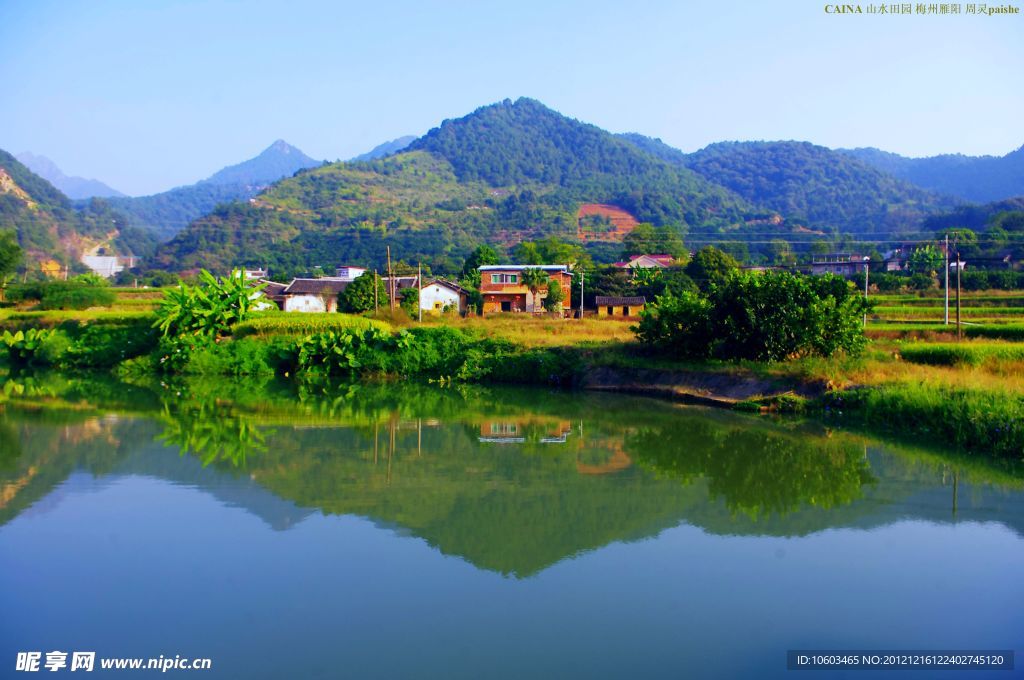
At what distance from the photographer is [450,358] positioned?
24875 mm

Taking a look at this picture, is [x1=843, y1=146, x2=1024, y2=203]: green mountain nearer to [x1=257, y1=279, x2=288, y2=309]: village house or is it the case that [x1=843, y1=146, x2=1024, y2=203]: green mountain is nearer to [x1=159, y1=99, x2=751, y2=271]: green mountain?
[x1=159, y1=99, x2=751, y2=271]: green mountain

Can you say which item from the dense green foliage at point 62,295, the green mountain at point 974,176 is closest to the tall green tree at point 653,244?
the dense green foliage at point 62,295

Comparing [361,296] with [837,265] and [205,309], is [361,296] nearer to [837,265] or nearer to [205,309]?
[205,309]

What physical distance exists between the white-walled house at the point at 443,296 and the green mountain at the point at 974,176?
13654 cm

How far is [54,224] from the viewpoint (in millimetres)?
105000

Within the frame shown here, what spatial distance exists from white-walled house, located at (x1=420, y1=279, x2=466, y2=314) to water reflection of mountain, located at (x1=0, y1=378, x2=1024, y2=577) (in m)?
28.1

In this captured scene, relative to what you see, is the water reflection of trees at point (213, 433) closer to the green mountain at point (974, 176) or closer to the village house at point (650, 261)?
the village house at point (650, 261)

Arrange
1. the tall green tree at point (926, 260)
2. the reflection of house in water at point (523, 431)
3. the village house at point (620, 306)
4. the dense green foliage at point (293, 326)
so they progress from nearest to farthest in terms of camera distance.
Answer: the reflection of house in water at point (523, 431)
the dense green foliage at point (293, 326)
the village house at point (620, 306)
the tall green tree at point (926, 260)

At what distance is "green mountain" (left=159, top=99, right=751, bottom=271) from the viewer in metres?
90.1

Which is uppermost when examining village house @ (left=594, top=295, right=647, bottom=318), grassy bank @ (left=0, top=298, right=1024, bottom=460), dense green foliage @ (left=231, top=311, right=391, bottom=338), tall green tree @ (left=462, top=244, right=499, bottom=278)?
tall green tree @ (left=462, top=244, right=499, bottom=278)

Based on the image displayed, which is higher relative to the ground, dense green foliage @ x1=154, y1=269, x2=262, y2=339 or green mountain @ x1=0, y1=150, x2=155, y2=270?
green mountain @ x1=0, y1=150, x2=155, y2=270

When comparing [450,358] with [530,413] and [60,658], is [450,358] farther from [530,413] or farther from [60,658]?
[60,658]

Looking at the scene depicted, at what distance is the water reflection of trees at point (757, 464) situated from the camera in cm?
1002

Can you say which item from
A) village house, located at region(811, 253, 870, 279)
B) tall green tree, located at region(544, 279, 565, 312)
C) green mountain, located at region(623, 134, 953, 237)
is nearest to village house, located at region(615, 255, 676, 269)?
village house, located at region(811, 253, 870, 279)
